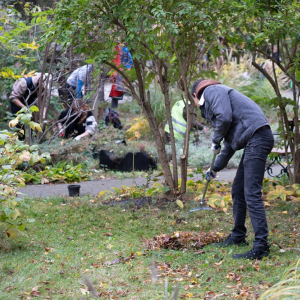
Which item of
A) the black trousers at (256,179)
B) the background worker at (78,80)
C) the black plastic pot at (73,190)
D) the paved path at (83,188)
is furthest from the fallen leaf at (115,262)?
the background worker at (78,80)

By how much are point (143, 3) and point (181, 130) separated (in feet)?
20.7

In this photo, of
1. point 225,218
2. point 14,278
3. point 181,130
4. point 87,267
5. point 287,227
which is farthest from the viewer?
point 181,130

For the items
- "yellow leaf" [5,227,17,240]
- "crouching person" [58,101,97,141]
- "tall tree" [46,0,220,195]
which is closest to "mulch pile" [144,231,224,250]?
"yellow leaf" [5,227,17,240]

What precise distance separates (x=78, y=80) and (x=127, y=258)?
19.2 feet

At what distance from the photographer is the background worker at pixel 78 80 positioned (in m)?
9.22

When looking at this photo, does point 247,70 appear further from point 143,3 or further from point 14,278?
point 14,278

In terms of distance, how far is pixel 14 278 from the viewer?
368cm

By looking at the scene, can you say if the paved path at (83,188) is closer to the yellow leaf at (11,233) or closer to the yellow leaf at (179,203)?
the yellow leaf at (179,203)

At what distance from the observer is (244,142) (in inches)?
167

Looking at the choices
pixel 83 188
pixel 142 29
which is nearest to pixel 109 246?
pixel 142 29

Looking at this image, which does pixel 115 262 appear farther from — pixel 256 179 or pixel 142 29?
pixel 142 29

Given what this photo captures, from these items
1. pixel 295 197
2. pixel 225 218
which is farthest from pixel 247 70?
pixel 225 218

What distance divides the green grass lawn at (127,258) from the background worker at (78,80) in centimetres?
369

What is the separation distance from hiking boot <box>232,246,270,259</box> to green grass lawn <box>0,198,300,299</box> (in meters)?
0.09
